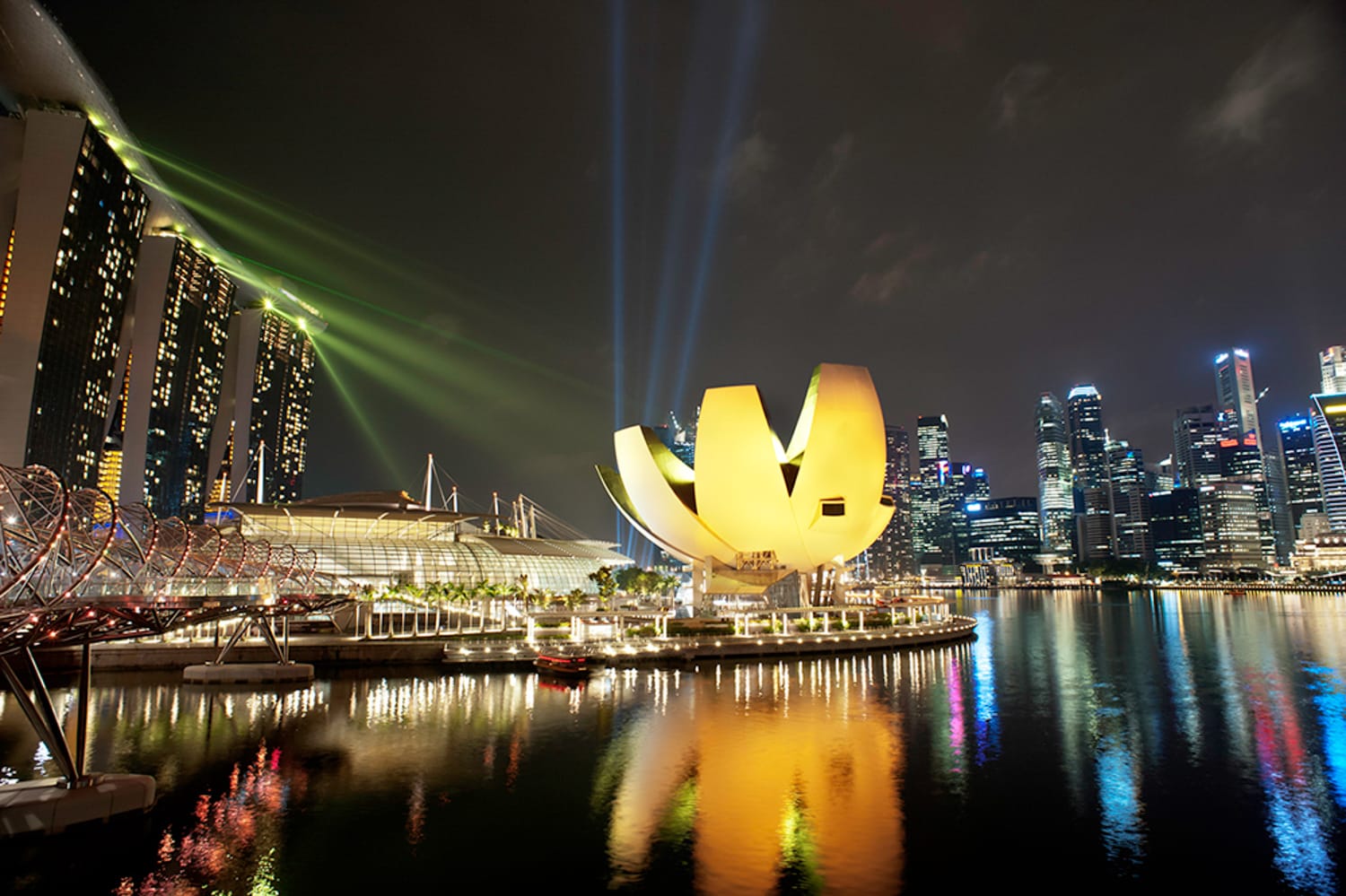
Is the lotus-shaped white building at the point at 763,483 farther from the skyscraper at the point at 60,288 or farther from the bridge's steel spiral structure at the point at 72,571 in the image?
the skyscraper at the point at 60,288

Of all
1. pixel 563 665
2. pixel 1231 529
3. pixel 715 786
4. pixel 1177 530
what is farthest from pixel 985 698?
pixel 1177 530

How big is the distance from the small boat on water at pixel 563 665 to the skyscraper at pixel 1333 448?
360ft

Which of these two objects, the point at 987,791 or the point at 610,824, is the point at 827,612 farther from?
the point at 610,824

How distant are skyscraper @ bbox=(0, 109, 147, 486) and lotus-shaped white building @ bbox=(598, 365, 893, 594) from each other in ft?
128

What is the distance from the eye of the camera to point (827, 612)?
4791cm

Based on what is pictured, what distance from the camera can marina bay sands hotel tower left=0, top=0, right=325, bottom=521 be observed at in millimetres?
50844

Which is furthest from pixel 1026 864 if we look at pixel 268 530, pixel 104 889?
pixel 268 530

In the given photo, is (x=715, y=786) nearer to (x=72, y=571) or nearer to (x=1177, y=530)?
(x=72, y=571)

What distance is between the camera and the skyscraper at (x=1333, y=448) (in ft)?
325

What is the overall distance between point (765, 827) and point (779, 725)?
884 cm

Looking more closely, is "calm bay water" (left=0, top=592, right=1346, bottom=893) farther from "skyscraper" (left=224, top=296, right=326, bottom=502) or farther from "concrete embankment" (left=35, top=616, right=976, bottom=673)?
"skyscraper" (left=224, top=296, right=326, bottom=502)

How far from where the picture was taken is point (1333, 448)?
120000 mm

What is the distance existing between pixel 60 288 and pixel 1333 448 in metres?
159

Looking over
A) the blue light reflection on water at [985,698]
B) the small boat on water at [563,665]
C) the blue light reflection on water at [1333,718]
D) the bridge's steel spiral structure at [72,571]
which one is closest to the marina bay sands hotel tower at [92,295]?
the small boat on water at [563,665]
